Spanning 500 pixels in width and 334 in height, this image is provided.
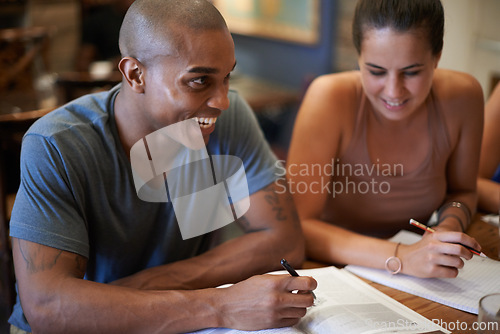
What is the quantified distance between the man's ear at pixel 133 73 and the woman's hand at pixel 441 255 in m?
0.75

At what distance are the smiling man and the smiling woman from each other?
0.53 feet

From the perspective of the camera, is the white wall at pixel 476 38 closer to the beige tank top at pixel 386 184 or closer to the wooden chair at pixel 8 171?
the beige tank top at pixel 386 184

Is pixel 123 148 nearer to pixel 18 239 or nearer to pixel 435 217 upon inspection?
pixel 18 239

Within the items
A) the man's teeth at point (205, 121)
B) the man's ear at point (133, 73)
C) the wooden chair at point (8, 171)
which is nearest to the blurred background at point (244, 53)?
the wooden chair at point (8, 171)

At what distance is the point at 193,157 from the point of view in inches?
54.8

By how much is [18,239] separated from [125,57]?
0.46m

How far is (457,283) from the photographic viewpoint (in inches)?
49.2

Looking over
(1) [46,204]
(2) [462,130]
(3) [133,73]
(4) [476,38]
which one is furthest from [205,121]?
(4) [476,38]

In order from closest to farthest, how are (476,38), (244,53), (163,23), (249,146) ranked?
(163,23) → (249,146) → (476,38) → (244,53)

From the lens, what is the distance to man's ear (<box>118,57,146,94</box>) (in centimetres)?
123

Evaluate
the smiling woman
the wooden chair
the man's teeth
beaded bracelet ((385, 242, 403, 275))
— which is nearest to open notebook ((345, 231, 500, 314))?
beaded bracelet ((385, 242, 403, 275))

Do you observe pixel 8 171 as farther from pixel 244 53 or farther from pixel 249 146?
pixel 244 53

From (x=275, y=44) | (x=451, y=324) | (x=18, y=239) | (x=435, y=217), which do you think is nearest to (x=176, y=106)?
(x=18, y=239)

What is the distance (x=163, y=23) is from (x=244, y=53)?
3.93 metres
